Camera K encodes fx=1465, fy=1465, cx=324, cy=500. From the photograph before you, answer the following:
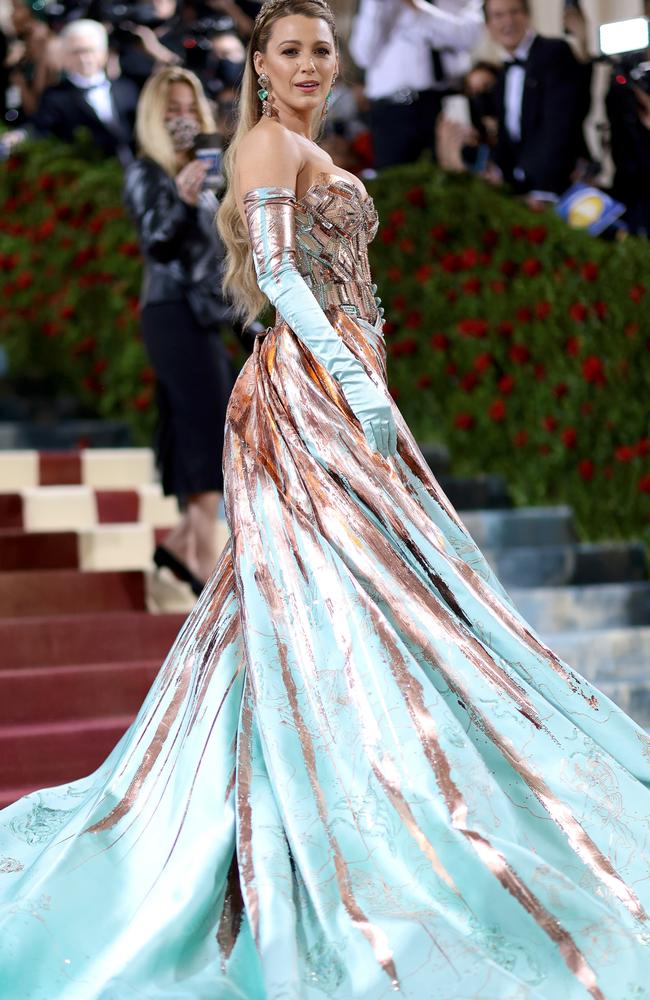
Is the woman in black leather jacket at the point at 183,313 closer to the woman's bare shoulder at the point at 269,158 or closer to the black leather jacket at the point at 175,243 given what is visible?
the black leather jacket at the point at 175,243

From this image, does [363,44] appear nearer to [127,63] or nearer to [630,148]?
[127,63]

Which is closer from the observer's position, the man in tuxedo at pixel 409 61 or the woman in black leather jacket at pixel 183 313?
the woman in black leather jacket at pixel 183 313

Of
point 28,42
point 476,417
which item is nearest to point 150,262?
point 476,417

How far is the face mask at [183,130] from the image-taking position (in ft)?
14.0

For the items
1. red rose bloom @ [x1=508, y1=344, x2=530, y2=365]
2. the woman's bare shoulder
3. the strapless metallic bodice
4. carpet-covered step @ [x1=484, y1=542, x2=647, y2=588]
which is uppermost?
the woman's bare shoulder

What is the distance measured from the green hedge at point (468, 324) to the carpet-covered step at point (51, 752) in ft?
6.74

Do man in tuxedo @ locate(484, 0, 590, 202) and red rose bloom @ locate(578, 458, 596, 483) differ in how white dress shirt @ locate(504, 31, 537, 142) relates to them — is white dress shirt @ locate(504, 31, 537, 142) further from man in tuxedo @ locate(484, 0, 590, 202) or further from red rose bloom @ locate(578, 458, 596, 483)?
red rose bloom @ locate(578, 458, 596, 483)

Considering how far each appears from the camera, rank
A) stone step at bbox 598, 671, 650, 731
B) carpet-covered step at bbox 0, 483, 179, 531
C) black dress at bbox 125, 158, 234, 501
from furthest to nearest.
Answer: carpet-covered step at bbox 0, 483, 179, 531
black dress at bbox 125, 158, 234, 501
stone step at bbox 598, 671, 650, 731

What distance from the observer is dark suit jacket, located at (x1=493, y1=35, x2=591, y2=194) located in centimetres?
498

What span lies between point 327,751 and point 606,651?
2.20 metres

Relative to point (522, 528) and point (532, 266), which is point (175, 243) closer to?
point (532, 266)

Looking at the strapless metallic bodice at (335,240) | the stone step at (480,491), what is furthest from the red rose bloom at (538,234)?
the strapless metallic bodice at (335,240)

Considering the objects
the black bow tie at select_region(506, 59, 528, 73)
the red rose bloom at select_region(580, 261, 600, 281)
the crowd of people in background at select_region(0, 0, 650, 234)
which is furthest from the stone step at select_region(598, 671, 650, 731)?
the black bow tie at select_region(506, 59, 528, 73)

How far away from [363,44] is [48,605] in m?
2.78
